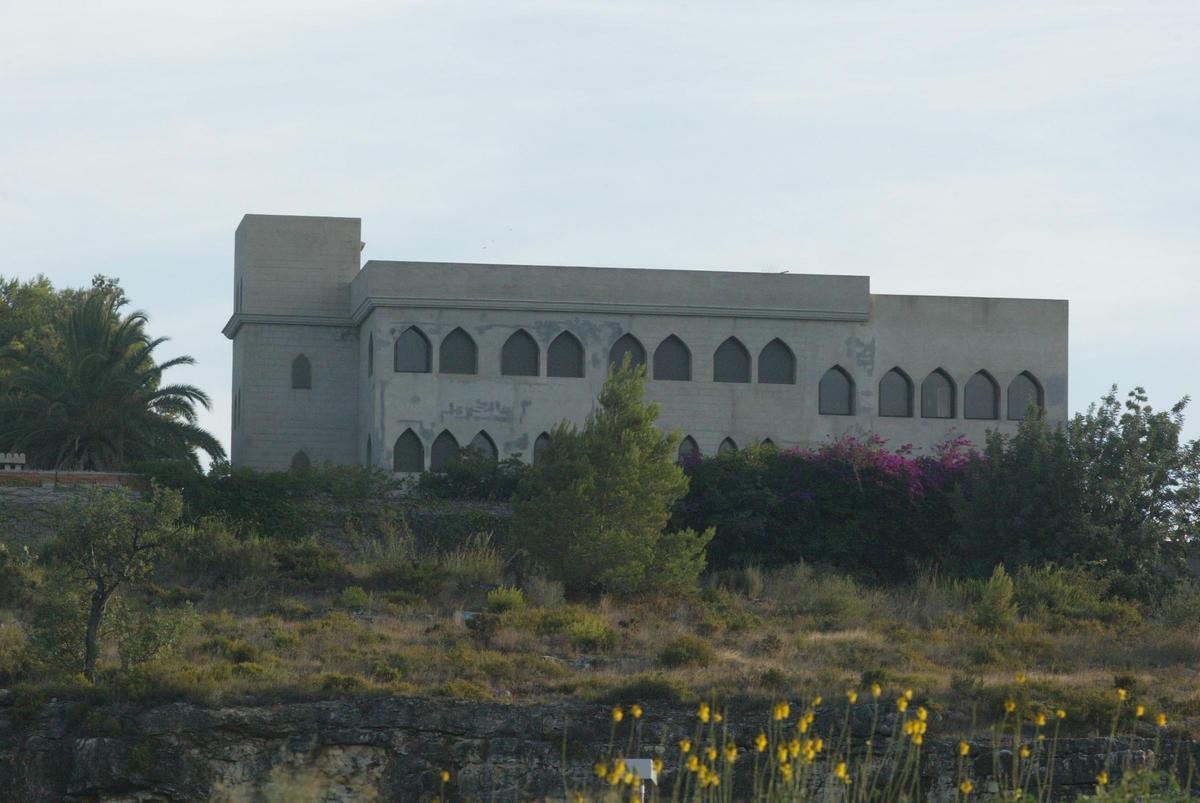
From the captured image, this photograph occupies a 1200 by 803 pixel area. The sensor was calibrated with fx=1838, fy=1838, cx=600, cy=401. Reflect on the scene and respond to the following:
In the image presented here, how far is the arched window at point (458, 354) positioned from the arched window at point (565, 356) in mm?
1820

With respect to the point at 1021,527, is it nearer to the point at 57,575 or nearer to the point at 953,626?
the point at 953,626

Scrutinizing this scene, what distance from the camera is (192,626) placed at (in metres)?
25.5

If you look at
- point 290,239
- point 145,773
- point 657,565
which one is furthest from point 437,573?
point 290,239

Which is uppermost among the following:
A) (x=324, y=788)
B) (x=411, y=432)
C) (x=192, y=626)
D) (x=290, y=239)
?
(x=290, y=239)

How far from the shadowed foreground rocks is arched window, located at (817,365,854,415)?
71.5ft

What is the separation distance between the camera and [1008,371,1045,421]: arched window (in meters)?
46.4

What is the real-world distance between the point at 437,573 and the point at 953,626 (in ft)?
29.7

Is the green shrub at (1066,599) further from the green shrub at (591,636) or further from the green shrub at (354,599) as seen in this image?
the green shrub at (354,599)

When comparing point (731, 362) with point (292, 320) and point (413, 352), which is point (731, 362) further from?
point (292, 320)

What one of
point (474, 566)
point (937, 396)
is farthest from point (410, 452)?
point (937, 396)

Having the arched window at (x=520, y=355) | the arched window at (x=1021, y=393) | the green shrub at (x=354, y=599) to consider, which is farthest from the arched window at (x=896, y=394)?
the green shrub at (x=354, y=599)

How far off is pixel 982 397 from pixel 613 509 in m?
16.5

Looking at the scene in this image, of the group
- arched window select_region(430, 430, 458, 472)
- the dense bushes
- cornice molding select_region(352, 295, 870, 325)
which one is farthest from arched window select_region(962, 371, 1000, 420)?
arched window select_region(430, 430, 458, 472)

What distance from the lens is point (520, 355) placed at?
4469 centimetres
